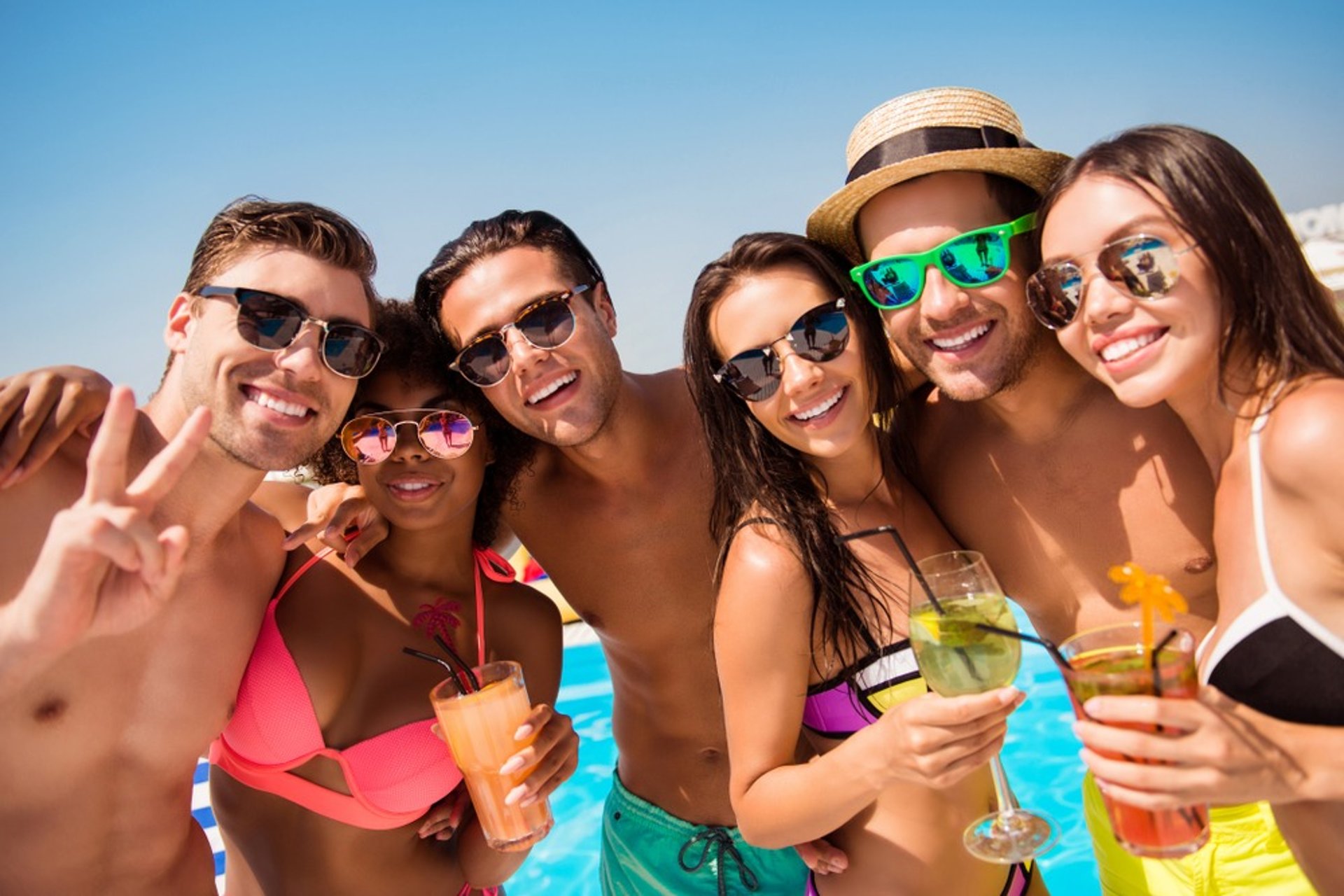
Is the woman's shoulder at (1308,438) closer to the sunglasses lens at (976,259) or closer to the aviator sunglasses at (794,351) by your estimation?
the sunglasses lens at (976,259)

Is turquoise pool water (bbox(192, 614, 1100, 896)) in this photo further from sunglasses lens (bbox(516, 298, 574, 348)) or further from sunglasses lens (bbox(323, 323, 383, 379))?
sunglasses lens (bbox(323, 323, 383, 379))

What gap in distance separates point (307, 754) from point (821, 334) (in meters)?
2.12

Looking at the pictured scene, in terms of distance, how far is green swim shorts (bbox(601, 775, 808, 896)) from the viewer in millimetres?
3439

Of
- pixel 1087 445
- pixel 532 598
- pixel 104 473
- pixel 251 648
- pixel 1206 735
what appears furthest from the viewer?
pixel 532 598

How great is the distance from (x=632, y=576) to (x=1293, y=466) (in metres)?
2.38

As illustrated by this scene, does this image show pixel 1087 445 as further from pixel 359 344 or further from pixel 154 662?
pixel 154 662

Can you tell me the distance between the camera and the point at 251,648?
3.02 metres

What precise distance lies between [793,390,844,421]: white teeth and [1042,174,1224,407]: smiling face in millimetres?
642

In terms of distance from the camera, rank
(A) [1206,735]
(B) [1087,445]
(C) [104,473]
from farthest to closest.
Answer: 1. (B) [1087,445]
2. (C) [104,473]
3. (A) [1206,735]

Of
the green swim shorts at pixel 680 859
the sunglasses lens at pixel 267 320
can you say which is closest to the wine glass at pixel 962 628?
the green swim shorts at pixel 680 859

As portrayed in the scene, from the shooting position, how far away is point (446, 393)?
342cm

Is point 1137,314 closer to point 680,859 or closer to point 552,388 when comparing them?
point 552,388

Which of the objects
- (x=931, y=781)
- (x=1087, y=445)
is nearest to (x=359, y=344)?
(x=931, y=781)

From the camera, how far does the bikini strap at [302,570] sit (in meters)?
3.14
